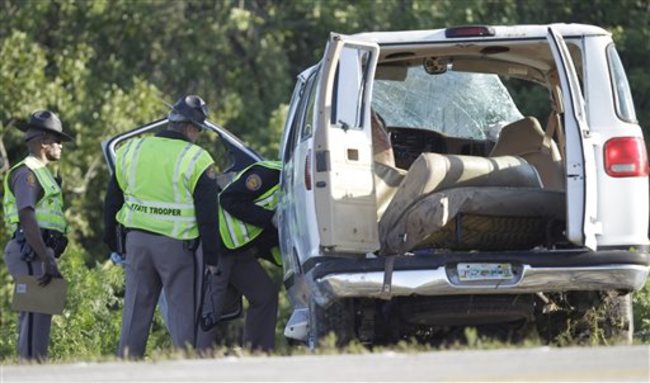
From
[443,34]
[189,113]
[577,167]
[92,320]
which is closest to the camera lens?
[577,167]

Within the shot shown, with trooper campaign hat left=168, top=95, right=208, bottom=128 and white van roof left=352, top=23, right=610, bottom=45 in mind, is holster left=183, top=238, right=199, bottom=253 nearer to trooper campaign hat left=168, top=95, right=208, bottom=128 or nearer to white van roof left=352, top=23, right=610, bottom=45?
trooper campaign hat left=168, top=95, right=208, bottom=128

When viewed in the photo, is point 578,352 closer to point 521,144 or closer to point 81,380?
point 81,380

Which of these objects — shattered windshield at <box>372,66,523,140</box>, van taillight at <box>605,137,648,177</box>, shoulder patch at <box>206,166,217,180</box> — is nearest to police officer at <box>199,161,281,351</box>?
shoulder patch at <box>206,166,217,180</box>

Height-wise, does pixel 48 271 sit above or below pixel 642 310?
above

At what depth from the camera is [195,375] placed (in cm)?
836

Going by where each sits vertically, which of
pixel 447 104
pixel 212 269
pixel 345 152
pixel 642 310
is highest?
pixel 447 104

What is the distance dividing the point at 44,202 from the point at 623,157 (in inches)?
155

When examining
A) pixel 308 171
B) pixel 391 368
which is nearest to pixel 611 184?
pixel 308 171

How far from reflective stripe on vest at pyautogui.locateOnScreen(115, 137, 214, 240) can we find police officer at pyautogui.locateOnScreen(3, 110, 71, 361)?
866 millimetres

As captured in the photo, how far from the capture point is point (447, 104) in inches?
489

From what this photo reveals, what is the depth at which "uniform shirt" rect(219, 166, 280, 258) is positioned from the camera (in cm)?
1208

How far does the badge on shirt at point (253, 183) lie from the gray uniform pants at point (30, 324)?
4.73ft

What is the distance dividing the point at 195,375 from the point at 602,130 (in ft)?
10.2

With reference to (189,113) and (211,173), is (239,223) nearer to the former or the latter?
(211,173)
